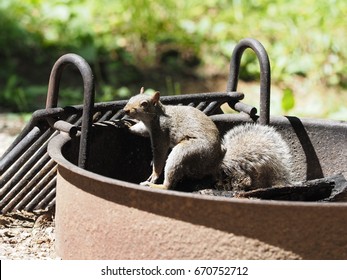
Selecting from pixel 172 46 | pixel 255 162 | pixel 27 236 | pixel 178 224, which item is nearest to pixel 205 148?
pixel 255 162

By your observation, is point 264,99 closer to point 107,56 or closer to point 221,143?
point 221,143

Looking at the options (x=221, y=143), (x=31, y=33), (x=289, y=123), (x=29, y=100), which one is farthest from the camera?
(x=31, y=33)

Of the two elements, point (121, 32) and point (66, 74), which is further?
point (121, 32)

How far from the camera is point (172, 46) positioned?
8.89 meters

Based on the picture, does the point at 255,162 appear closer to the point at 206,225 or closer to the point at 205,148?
the point at 205,148

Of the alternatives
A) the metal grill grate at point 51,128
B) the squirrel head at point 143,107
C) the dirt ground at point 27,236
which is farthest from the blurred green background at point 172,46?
the squirrel head at point 143,107

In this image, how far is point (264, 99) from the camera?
4.03 m

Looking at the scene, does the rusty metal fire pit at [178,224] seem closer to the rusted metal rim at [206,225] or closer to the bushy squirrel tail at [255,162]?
the rusted metal rim at [206,225]

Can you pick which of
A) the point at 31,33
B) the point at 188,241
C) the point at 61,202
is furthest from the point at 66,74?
the point at 188,241

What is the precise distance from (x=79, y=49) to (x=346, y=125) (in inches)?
195

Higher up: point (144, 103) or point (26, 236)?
point (144, 103)

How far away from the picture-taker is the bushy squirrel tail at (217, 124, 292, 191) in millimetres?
3748

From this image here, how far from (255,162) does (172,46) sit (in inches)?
208

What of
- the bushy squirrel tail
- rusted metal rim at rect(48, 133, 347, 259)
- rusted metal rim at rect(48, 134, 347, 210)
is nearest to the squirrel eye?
the bushy squirrel tail
